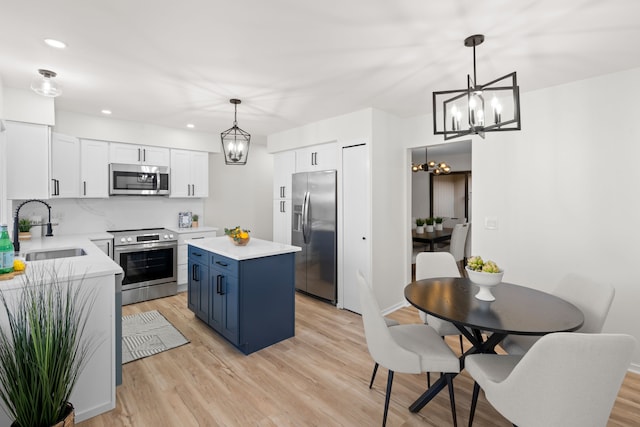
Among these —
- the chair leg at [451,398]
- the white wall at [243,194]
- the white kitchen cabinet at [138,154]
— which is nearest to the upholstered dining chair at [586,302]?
the chair leg at [451,398]

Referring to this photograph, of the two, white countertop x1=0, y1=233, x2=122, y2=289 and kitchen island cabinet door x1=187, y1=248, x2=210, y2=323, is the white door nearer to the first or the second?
kitchen island cabinet door x1=187, y1=248, x2=210, y2=323

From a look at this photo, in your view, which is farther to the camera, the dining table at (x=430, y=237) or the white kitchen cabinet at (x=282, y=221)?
the dining table at (x=430, y=237)

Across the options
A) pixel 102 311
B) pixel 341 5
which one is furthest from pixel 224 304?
pixel 341 5

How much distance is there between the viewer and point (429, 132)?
3.93 m

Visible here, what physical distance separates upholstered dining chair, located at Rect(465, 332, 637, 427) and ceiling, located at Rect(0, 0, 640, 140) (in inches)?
67.9

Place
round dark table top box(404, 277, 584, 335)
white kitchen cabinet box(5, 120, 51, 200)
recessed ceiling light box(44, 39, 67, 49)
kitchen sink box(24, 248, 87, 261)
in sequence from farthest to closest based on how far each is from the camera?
white kitchen cabinet box(5, 120, 51, 200)
kitchen sink box(24, 248, 87, 261)
recessed ceiling light box(44, 39, 67, 49)
round dark table top box(404, 277, 584, 335)

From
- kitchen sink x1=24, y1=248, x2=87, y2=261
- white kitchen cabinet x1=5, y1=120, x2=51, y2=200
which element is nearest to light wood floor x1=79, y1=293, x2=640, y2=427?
kitchen sink x1=24, y1=248, x2=87, y2=261

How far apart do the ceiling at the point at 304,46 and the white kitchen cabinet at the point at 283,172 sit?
143 cm

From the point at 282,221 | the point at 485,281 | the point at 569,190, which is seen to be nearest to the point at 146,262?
the point at 282,221

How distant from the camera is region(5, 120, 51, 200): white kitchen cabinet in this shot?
10.6ft

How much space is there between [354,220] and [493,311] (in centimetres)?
222

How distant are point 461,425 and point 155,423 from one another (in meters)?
1.91

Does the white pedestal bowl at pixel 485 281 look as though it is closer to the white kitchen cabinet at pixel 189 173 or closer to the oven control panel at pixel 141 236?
the oven control panel at pixel 141 236

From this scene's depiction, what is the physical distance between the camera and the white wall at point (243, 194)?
5582mm
